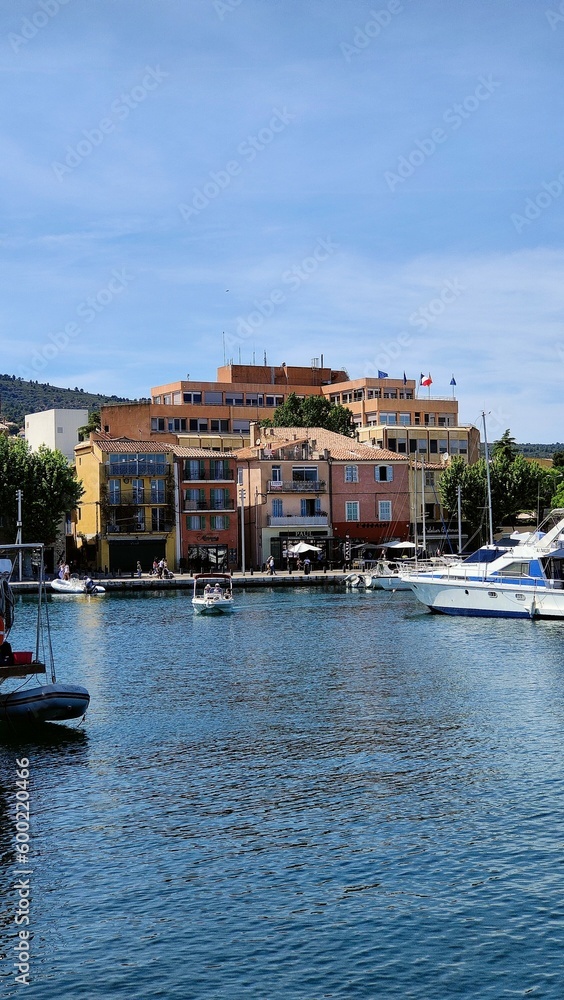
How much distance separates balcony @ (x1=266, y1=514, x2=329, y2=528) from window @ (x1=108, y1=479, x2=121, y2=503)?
14155mm

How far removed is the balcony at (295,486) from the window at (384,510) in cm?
653

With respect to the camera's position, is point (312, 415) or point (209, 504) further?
point (312, 415)

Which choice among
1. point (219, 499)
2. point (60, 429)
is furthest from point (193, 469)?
point (60, 429)

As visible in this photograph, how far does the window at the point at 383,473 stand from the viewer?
11094cm

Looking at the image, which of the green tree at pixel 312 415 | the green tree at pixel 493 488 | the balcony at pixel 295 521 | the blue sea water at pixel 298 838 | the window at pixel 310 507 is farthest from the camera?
the green tree at pixel 312 415

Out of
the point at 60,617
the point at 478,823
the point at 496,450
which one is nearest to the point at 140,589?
the point at 60,617

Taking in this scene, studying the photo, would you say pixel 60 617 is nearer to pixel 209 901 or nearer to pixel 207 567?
pixel 207 567

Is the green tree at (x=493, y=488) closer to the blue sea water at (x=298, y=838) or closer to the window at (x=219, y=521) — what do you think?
the window at (x=219, y=521)

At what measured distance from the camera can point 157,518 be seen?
10344 centimetres

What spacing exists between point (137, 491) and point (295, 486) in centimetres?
1494

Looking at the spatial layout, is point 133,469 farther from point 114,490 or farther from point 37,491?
A: point 37,491

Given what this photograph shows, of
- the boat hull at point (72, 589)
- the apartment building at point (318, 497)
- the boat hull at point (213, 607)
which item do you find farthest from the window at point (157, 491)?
the boat hull at point (213, 607)

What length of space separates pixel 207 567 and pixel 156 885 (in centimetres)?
8533

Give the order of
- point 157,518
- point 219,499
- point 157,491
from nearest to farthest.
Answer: point 157,518 < point 157,491 < point 219,499
